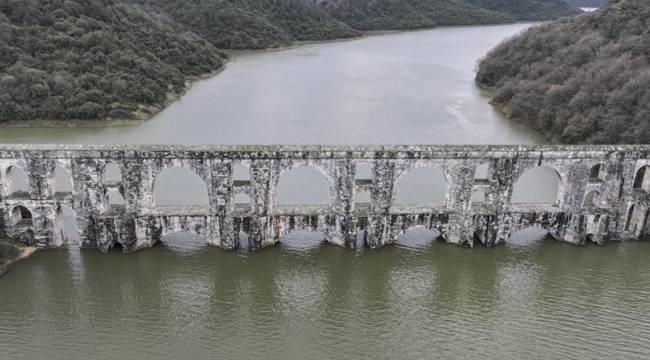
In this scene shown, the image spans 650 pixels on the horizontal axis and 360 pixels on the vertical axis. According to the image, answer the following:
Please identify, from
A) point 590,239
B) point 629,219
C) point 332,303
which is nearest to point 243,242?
point 332,303

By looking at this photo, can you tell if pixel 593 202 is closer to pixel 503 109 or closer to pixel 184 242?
pixel 184 242

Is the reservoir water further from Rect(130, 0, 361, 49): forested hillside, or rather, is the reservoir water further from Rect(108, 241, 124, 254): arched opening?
Rect(130, 0, 361, 49): forested hillside

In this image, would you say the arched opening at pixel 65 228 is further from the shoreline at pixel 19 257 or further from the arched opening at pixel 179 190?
the arched opening at pixel 179 190

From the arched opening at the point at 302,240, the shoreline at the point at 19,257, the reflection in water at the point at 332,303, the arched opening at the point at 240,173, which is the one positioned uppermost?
the arched opening at the point at 240,173

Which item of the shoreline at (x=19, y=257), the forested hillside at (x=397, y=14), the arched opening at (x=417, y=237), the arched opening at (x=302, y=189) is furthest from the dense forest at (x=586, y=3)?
the shoreline at (x=19, y=257)

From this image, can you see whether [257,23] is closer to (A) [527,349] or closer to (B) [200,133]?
(B) [200,133]

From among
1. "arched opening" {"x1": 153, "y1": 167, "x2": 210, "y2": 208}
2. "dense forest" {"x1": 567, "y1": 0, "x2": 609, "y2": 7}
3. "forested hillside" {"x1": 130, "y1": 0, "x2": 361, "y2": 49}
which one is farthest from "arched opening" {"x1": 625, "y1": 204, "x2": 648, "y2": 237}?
"dense forest" {"x1": 567, "y1": 0, "x2": 609, "y2": 7}

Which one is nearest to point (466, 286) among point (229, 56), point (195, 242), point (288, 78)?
point (195, 242)
